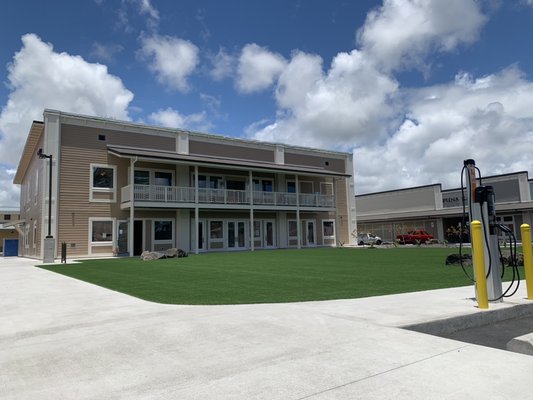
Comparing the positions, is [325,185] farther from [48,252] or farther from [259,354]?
[259,354]

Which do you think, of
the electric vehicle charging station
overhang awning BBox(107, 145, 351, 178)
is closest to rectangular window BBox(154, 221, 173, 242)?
overhang awning BBox(107, 145, 351, 178)

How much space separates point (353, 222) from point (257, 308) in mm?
32686

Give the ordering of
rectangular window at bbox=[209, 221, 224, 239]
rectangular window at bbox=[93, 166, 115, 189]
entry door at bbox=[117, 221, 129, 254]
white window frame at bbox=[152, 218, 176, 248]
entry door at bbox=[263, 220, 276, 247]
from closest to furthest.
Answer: rectangular window at bbox=[93, 166, 115, 189] < entry door at bbox=[117, 221, 129, 254] < white window frame at bbox=[152, 218, 176, 248] < rectangular window at bbox=[209, 221, 224, 239] < entry door at bbox=[263, 220, 276, 247]

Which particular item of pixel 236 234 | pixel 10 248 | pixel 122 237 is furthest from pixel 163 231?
pixel 10 248

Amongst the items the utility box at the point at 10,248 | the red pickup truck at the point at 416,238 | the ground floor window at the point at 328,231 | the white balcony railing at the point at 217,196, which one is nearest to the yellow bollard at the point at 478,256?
the white balcony railing at the point at 217,196

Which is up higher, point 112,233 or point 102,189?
point 102,189

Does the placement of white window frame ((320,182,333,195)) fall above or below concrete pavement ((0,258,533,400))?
above

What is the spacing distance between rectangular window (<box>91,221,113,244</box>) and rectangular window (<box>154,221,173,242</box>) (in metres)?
2.85

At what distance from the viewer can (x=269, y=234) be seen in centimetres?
3347

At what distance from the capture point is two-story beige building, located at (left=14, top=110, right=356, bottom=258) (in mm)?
24875

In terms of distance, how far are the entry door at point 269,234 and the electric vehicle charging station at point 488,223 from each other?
25868 mm

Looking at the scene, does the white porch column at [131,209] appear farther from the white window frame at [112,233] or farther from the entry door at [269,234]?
the entry door at [269,234]

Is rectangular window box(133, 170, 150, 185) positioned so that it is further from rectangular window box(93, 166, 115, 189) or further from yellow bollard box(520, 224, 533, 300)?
yellow bollard box(520, 224, 533, 300)

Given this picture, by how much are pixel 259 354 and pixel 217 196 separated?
81.9ft
